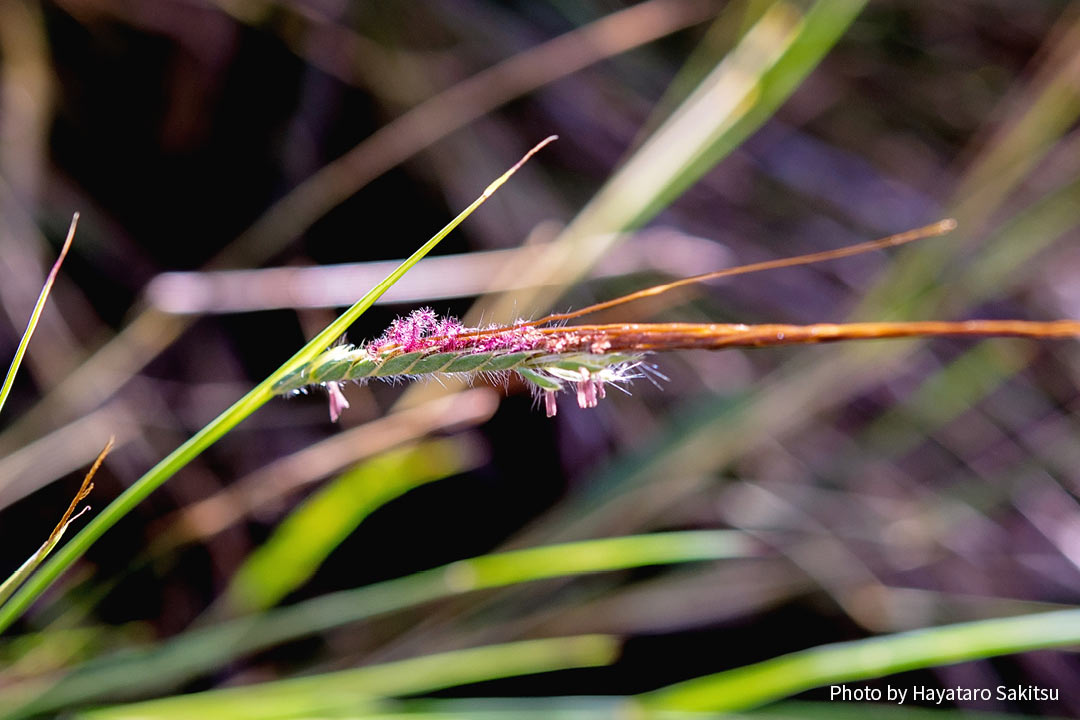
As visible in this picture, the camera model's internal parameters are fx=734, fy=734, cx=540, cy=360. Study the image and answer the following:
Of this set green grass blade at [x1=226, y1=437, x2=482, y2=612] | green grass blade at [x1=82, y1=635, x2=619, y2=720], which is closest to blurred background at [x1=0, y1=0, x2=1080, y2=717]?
green grass blade at [x1=226, y1=437, x2=482, y2=612]

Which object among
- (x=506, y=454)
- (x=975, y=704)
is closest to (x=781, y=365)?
(x=506, y=454)

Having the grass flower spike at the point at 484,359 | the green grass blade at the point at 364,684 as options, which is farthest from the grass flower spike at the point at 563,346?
the green grass blade at the point at 364,684

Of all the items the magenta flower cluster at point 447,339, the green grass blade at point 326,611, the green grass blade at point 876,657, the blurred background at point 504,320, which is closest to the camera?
the magenta flower cluster at point 447,339

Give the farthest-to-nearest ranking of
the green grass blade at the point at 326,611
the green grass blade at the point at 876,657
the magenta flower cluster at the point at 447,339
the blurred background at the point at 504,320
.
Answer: the blurred background at the point at 504,320, the green grass blade at the point at 326,611, the green grass blade at the point at 876,657, the magenta flower cluster at the point at 447,339

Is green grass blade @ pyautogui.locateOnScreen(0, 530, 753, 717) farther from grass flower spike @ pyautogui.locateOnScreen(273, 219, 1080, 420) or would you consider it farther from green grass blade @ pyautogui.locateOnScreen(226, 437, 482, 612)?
grass flower spike @ pyautogui.locateOnScreen(273, 219, 1080, 420)

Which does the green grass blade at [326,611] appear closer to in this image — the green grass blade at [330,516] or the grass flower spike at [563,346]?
the green grass blade at [330,516]

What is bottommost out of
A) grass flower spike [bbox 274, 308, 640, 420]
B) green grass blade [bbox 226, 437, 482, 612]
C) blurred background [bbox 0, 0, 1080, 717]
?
grass flower spike [bbox 274, 308, 640, 420]

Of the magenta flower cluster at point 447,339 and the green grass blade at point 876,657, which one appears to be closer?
the magenta flower cluster at point 447,339
